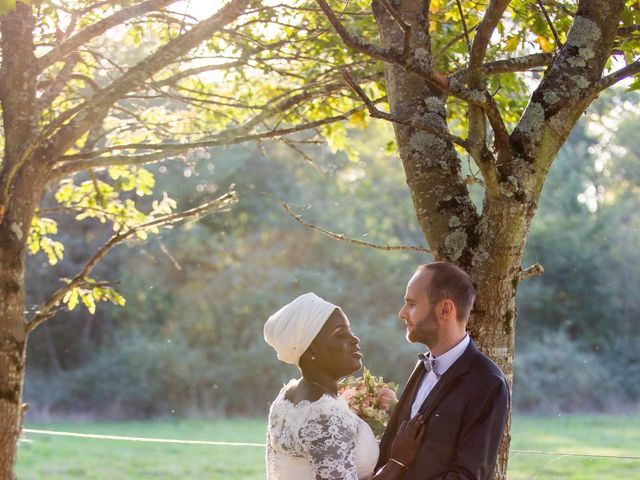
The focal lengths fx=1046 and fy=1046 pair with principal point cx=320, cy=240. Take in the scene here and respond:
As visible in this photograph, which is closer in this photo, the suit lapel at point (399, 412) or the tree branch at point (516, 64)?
the suit lapel at point (399, 412)

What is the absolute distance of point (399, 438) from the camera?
3.02m

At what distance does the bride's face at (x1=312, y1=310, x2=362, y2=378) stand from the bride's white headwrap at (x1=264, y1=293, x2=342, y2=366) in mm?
26

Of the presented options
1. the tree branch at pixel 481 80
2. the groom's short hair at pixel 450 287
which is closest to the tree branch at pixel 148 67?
the tree branch at pixel 481 80

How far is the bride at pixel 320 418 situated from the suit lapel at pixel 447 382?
0.06 metres

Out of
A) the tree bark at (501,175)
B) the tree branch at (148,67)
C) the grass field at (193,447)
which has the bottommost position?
the grass field at (193,447)

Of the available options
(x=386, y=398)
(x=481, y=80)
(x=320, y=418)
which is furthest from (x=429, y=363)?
(x=481, y=80)

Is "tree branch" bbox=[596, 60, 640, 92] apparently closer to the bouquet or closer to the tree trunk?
the bouquet

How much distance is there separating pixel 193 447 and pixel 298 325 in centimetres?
3264

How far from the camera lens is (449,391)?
2990 mm

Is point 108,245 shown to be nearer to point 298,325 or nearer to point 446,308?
point 298,325

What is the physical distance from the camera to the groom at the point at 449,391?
2910 mm

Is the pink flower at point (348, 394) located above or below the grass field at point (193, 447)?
above

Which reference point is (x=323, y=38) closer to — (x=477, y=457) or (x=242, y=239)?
(x=477, y=457)

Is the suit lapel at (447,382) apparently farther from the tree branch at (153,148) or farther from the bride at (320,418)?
the tree branch at (153,148)
